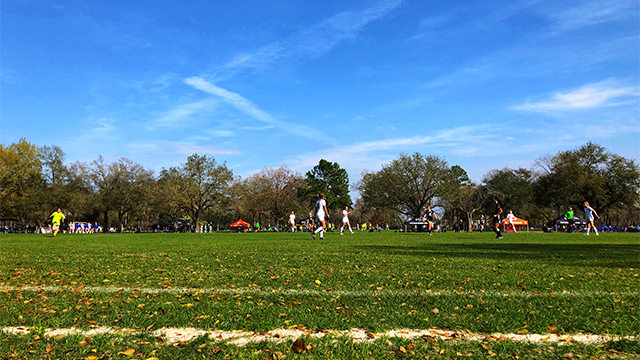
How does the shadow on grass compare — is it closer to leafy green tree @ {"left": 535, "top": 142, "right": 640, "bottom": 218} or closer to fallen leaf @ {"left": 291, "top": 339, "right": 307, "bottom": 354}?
fallen leaf @ {"left": 291, "top": 339, "right": 307, "bottom": 354}

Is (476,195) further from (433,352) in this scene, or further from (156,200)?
(433,352)

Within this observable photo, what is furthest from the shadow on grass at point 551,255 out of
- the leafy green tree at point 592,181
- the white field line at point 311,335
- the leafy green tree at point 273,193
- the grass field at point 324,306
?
the leafy green tree at point 273,193

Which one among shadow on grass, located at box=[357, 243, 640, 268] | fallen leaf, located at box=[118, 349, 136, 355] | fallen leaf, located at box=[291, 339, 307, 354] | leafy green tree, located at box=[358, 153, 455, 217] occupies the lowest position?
shadow on grass, located at box=[357, 243, 640, 268]

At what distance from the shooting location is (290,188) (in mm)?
85312

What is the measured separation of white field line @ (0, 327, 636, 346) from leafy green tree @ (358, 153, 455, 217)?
218 ft

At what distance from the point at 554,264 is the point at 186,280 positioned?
22.8ft

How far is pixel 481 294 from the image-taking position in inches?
201

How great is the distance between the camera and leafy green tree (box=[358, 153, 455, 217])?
227ft

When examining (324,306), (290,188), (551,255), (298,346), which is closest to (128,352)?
(298,346)

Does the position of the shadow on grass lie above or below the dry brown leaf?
below


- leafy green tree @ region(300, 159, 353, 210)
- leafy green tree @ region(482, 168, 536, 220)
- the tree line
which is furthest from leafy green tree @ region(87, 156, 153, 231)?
leafy green tree @ region(482, 168, 536, 220)

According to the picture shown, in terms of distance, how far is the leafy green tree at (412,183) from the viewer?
69.1 m

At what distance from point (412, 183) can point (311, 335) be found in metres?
68.1

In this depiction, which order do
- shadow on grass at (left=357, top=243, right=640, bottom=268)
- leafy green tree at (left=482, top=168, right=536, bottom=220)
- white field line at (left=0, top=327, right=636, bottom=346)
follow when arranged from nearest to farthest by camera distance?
white field line at (left=0, top=327, right=636, bottom=346), shadow on grass at (left=357, top=243, right=640, bottom=268), leafy green tree at (left=482, top=168, right=536, bottom=220)
